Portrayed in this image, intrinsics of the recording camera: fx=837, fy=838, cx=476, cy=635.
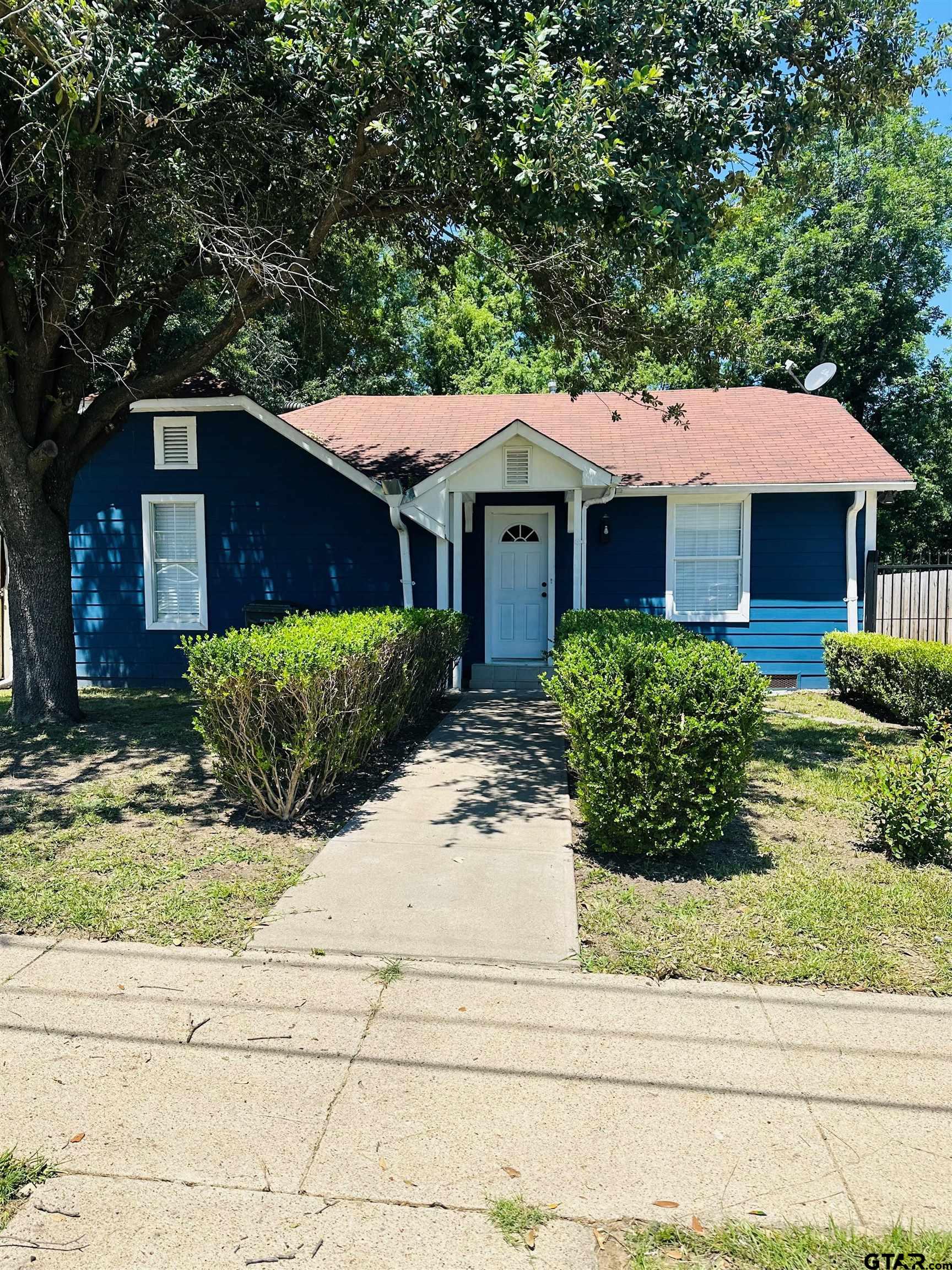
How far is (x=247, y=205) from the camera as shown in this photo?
8.71 meters

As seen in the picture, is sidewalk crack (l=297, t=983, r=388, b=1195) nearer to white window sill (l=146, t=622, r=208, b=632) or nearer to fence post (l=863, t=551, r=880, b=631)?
white window sill (l=146, t=622, r=208, b=632)

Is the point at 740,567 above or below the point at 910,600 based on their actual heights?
above

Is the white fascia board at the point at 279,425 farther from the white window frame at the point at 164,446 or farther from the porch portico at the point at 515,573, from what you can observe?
the porch portico at the point at 515,573

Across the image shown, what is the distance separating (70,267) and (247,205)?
1.89m

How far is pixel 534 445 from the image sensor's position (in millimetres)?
10969

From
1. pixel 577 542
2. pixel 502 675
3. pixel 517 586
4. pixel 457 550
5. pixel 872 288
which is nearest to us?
pixel 577 542

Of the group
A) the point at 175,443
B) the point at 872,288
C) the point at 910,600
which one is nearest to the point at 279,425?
the point at 175,443

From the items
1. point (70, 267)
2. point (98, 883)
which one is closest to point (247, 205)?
point (70, 267)

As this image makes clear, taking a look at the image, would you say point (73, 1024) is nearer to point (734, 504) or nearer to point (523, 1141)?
point (523, 1141)

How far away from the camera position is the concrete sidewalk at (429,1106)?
2.32 meters

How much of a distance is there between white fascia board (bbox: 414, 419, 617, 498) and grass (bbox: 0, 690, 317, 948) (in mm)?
4865

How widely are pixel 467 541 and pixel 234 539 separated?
11.6 feet

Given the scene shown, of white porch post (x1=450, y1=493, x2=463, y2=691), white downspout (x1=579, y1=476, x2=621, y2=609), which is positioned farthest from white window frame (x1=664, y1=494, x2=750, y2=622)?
white porch post (x1=450, y1=493, x2=463, y2=691)

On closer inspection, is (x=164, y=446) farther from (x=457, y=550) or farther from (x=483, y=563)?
(x=483, y=563)
